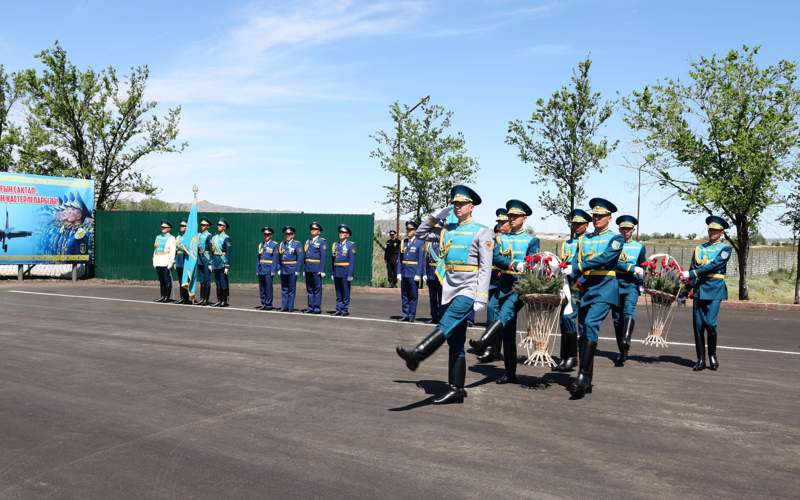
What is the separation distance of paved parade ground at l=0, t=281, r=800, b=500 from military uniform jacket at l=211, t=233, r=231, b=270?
19.4ft

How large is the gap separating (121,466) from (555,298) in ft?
16.4

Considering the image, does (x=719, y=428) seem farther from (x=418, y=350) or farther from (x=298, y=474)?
(x=298, y=474)

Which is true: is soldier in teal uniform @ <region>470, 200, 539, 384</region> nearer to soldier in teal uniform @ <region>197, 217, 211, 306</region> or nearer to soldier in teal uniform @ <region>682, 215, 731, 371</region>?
soldier in teal uniform @ <region>682, 215, 731, 371</region>

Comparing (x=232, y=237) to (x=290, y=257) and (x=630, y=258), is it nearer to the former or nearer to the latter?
(x=290, y=257)

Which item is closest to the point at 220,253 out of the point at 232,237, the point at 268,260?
the point at 268,260

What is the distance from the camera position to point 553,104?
23.7m

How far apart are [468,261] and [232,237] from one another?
1960 centimetres

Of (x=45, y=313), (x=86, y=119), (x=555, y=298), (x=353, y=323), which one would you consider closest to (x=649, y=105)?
(x=353, y=323)

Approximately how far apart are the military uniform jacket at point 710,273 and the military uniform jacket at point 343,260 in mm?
8055

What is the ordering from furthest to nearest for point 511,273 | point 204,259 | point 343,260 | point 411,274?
point 204,259
point 343,260
point 411,274
point 511,273

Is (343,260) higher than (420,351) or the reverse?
higher

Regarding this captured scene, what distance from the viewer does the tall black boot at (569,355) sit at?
9055 millimetres

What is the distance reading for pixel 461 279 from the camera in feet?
Result: 23.4

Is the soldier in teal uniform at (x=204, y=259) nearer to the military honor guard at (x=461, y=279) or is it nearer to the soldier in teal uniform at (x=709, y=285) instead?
the military honor guard at (x=461, y=279)
